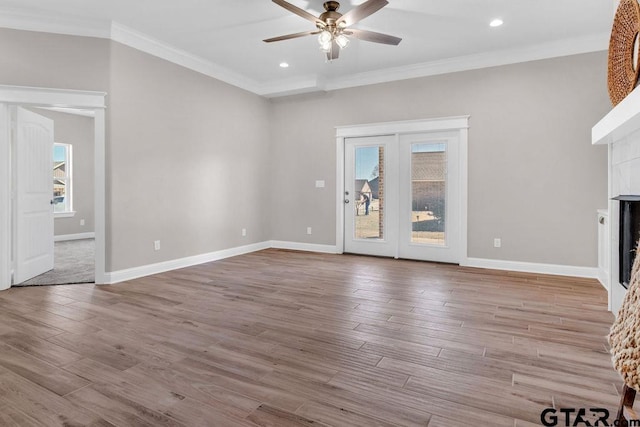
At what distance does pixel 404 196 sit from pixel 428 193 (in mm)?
370

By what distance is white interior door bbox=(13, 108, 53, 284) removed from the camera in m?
4.06

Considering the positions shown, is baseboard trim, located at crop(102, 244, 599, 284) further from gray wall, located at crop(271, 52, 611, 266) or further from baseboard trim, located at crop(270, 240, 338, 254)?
baseboard trim, located at crop(270, 240, 338, 254)

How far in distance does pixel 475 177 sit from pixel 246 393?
14.3ft

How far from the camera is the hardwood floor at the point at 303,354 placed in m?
1.70

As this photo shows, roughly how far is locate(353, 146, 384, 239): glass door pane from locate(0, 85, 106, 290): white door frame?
12.1ft

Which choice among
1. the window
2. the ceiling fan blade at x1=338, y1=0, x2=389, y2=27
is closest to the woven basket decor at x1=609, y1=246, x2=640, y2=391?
the ceiling fan blade at x1=338, y1=0, x2=389, y2=27

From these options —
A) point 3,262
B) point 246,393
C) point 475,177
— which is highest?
point 475,177

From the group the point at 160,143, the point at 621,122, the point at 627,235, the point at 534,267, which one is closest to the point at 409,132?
the point at 534,267

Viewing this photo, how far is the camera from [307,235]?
251 inches

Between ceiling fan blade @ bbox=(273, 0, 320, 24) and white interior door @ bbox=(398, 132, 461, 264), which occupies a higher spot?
ceiling fan blade @ bbox=(273, 0, 320, 24)

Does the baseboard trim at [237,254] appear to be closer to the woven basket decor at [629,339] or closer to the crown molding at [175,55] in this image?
the crown molding at [175,55]

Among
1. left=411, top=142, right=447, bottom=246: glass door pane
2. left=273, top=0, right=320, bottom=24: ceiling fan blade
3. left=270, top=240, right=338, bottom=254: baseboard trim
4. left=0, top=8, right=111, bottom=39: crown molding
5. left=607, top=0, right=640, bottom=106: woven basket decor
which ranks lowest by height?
left=270, top=240, right=338, bottom=254: baseboard trim

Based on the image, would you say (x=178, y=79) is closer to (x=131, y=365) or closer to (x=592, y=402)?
(x=131, y=365)

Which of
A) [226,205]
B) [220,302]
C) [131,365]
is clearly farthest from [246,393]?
[226,205]
